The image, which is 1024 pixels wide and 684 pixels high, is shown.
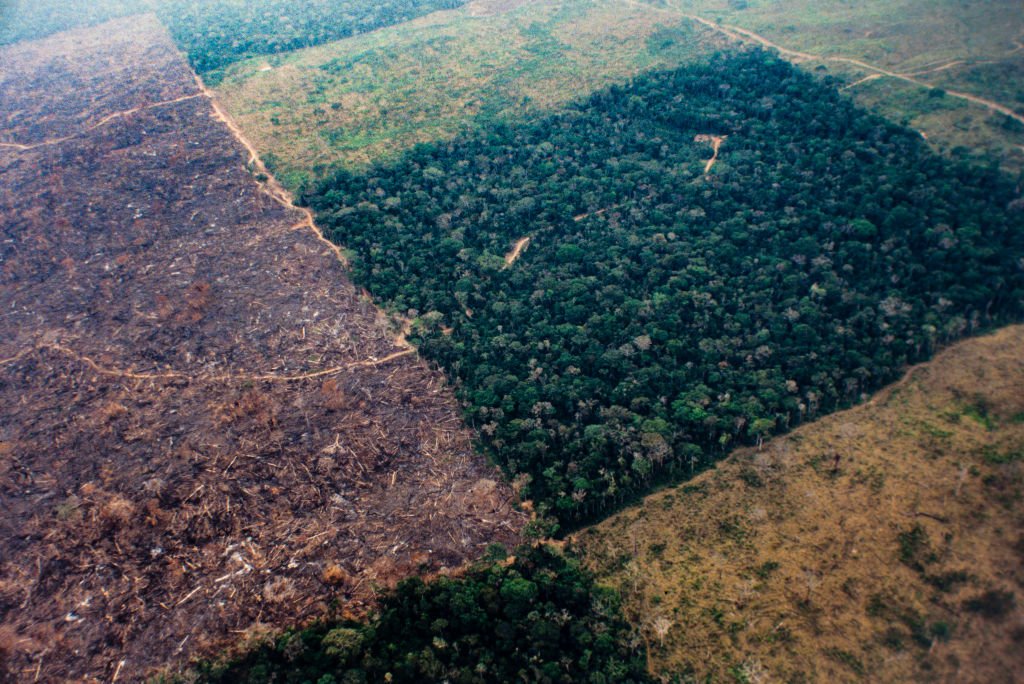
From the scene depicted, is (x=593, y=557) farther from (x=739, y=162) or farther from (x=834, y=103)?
(x=834, y=103)

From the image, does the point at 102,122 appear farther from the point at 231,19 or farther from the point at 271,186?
the point at 231,19

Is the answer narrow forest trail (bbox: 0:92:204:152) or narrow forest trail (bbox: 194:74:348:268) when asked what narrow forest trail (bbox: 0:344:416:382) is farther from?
narrow forest trail (bbox: 0:92:204:152)

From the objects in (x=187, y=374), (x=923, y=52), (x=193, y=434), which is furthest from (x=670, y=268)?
(x=923, y=52)

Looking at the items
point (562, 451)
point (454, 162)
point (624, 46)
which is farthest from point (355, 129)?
point (562, 451)

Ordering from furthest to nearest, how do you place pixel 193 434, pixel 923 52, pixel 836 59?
pixel 836 59 → pixel 923 52 → pixel 193 434

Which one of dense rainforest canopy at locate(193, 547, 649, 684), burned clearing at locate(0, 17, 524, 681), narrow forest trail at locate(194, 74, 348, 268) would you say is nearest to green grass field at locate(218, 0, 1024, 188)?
narrow forest trail at locate(194, 74, 348, 268)

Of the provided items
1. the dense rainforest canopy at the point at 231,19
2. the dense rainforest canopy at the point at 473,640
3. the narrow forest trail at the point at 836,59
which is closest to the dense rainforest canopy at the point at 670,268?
the dense rainforest canopy at the point at 473,640
